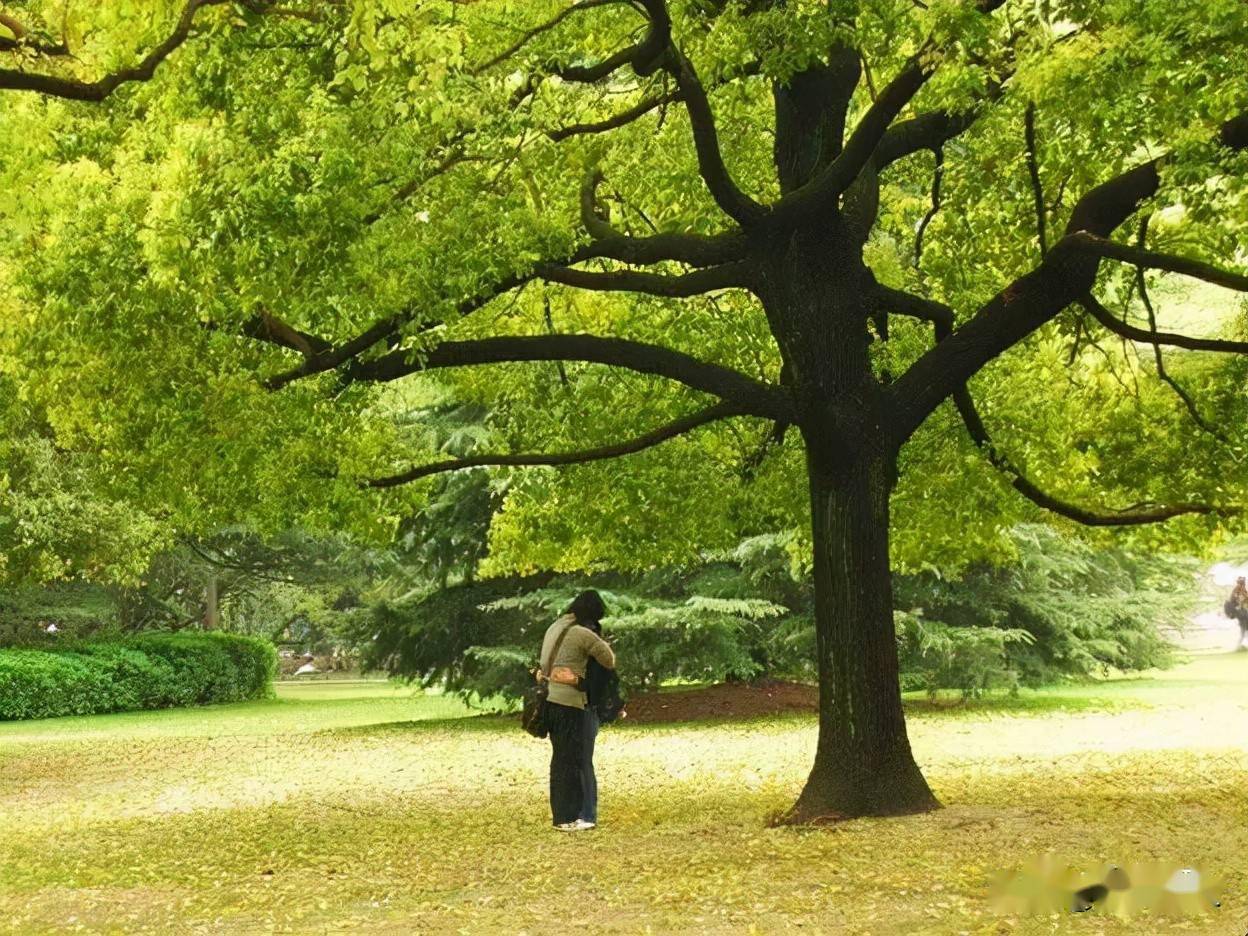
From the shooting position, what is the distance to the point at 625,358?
13.1m

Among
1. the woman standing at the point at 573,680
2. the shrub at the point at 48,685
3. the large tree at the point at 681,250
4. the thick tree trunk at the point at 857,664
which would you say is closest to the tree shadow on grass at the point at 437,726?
the shrub at the point at 48,685

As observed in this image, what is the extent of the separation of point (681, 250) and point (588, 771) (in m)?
4.13

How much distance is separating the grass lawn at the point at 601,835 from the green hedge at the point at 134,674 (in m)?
10.7

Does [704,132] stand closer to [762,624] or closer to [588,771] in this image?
[588,771]

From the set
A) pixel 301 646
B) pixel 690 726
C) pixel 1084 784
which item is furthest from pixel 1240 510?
pixel 301 646

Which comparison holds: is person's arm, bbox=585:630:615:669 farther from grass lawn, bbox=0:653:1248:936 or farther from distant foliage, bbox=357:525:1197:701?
distant foliage, bbox=357:525:1197:701

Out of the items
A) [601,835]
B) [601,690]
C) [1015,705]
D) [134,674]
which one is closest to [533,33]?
[601,690]

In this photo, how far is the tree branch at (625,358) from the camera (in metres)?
13.0

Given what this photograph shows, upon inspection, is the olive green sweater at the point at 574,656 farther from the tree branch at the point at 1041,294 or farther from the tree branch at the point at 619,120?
the tree branch at the point at 619,120

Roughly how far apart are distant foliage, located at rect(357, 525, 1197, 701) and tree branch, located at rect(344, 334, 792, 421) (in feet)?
44.5

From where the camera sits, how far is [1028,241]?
1463 cm

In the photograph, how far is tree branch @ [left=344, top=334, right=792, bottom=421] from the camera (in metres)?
13.0

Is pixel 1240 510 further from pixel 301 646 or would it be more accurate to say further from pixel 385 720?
pixel 301 646

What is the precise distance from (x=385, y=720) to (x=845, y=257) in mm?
23078
